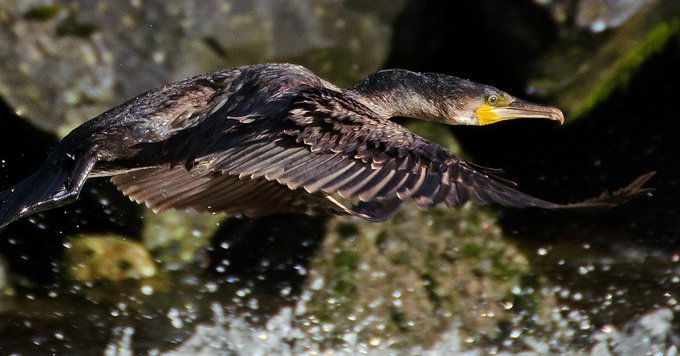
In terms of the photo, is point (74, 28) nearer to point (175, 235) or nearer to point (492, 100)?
point (175, 235)

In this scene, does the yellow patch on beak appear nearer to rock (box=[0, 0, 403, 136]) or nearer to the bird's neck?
the bird's neck

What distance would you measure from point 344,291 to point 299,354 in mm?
499

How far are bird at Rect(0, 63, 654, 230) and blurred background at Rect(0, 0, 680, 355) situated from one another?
1188 millimetres

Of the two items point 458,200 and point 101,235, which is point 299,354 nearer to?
point 101,235

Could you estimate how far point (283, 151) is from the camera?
13.1 ft

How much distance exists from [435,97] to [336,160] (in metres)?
1.12

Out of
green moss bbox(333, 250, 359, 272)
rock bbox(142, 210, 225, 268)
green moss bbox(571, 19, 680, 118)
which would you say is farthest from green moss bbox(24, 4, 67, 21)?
green moss bbox(571, 19, 680, 118)

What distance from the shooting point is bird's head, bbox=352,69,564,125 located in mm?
4855

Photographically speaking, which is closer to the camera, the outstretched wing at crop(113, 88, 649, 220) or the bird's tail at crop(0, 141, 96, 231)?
the outstretched wing at crop(113, 88, 649, 220)

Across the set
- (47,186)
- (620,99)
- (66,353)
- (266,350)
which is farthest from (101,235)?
(620,99)

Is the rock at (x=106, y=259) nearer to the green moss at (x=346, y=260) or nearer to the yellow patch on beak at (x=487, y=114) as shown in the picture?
the green moss at (x=346, y=260)

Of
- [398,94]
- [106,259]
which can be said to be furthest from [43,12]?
[398,94]

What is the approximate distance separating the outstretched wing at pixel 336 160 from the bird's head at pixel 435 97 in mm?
453

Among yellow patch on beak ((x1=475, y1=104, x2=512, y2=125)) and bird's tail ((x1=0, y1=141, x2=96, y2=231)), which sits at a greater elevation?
yellow patch on beak ((x1=475, y1=104, x2=512, y2=125))
